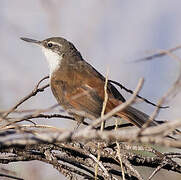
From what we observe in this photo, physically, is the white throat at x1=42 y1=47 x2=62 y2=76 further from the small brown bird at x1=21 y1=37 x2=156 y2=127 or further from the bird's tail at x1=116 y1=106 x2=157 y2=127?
the bird's tail at x1=116 y1=106 x2=157 y2=127

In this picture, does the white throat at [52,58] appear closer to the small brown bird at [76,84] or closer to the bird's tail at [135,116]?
the small brown bird at [76,84]

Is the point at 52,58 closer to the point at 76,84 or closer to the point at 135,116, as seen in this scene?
the point at 76,84

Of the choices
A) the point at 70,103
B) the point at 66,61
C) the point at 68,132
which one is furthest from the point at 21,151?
the point at 66,61

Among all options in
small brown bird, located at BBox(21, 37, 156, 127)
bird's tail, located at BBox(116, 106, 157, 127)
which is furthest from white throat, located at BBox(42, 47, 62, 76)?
bird's tail, located at BBox(116, 106, 157, 127)

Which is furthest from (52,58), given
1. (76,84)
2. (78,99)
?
(78,99)

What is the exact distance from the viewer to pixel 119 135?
4.51 feet

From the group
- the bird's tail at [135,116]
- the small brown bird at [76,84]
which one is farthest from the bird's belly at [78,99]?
the bird's tail at [135,116]

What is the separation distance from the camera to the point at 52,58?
5.93m

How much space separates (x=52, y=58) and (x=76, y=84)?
1222mm

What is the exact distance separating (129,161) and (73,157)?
0.33 m

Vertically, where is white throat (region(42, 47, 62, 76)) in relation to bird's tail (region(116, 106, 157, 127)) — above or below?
above

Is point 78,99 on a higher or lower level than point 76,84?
lower

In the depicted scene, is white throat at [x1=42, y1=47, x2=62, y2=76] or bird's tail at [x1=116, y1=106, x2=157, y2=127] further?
white throat at [x1=42, y1=47, x2=62, y2=76]

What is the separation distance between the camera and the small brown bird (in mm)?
4352
